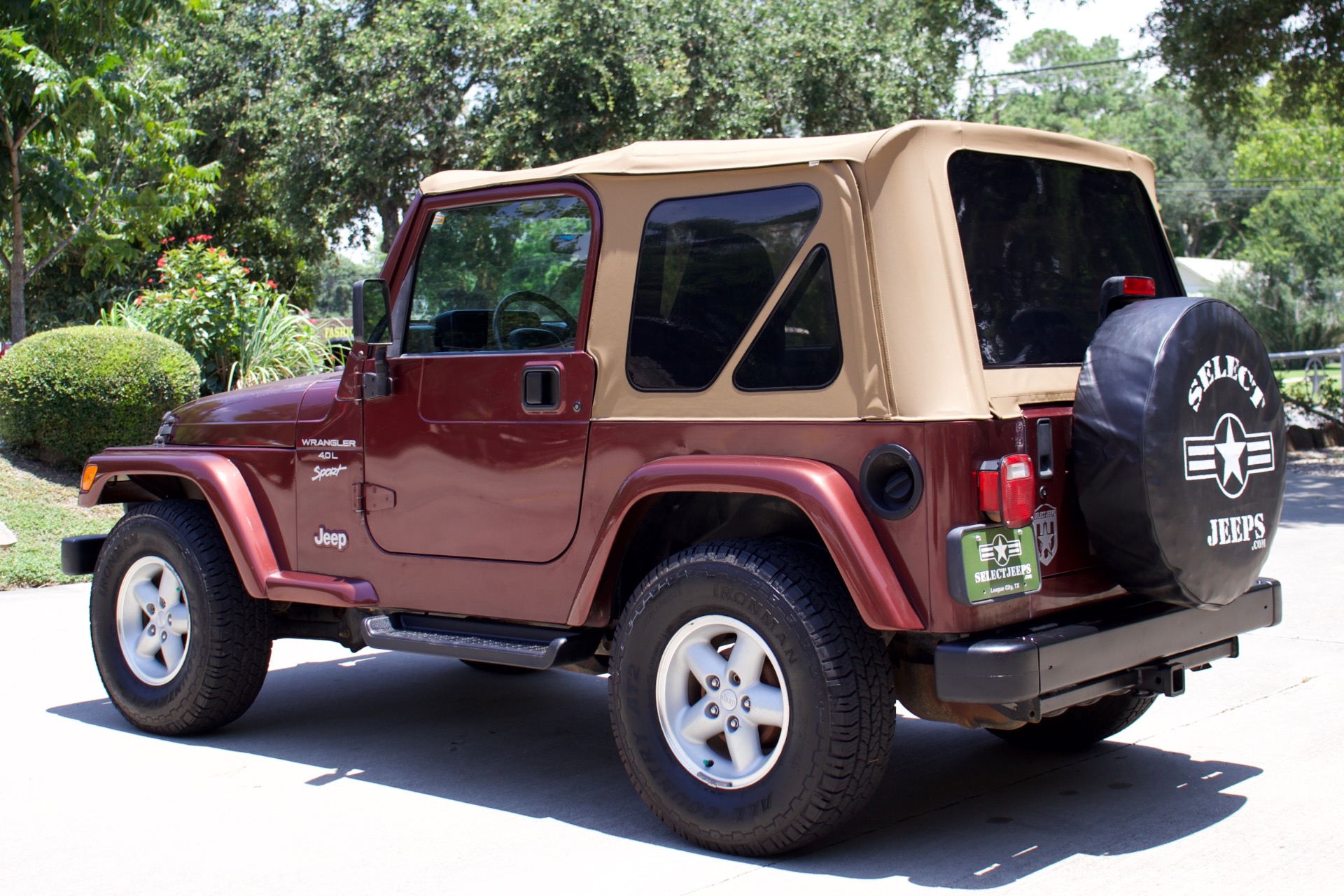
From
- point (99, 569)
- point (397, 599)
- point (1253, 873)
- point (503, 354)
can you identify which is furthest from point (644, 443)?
point (99, 569)

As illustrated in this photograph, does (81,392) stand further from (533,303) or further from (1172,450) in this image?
(1172,450)

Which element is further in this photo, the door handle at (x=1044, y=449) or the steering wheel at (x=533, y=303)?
the steering wheel at (x=533, y=303)

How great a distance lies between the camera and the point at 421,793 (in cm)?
462

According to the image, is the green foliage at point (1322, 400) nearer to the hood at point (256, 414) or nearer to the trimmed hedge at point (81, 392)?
the trimmed hedge at point (81, 392)

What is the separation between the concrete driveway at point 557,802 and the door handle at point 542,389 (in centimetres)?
137

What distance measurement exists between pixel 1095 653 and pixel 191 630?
3.45 metres

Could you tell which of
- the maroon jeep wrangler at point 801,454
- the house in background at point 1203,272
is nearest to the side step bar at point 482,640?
the maroon jeep wrangler at point 801,454

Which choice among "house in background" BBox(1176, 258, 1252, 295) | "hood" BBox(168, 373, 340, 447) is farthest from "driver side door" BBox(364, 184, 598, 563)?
"house in background" BBox(1176, 258, 1252, 295)

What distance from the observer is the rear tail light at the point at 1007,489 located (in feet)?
11.6

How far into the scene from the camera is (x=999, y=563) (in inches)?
141

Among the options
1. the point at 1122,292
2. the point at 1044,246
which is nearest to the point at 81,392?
the point at 1044,246

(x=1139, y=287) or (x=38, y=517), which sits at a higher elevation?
(x=1139, y=287)

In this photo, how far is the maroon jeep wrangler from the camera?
361 cm

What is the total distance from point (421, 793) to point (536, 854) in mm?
827
